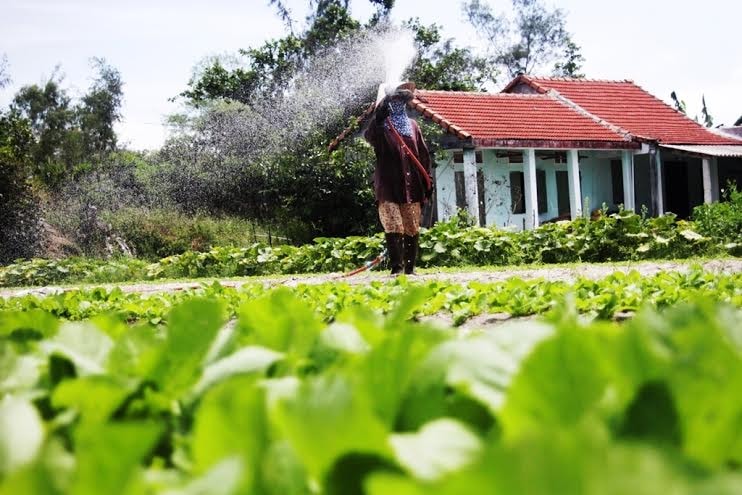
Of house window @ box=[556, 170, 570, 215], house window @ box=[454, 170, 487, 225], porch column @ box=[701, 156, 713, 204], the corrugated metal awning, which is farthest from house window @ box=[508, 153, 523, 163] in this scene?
porch column @ box=[701, 156, 713, 204]

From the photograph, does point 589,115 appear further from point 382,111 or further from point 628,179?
point 382,111

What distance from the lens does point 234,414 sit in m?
0.53

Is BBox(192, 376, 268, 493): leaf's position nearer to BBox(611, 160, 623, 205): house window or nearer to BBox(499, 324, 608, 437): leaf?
BBox(499, 324, 608, 437): leaf

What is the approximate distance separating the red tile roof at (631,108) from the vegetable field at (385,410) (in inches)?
971

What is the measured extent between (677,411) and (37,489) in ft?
1.22

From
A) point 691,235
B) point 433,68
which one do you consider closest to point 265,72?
point 433,68

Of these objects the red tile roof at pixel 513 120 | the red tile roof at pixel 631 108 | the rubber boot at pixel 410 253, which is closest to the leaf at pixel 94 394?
the rubber boot at pixel 410 253

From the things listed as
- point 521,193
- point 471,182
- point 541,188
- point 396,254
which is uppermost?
point 471,182

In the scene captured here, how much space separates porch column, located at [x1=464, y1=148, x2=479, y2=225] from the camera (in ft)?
64.7

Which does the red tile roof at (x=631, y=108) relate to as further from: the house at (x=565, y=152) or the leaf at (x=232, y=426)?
the leaf at (x=232, y=426)

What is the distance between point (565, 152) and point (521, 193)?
232cm

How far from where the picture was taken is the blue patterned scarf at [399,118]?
9680mm

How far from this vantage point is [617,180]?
26.0 meters

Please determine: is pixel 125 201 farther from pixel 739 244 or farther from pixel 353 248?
pixel 739 244
